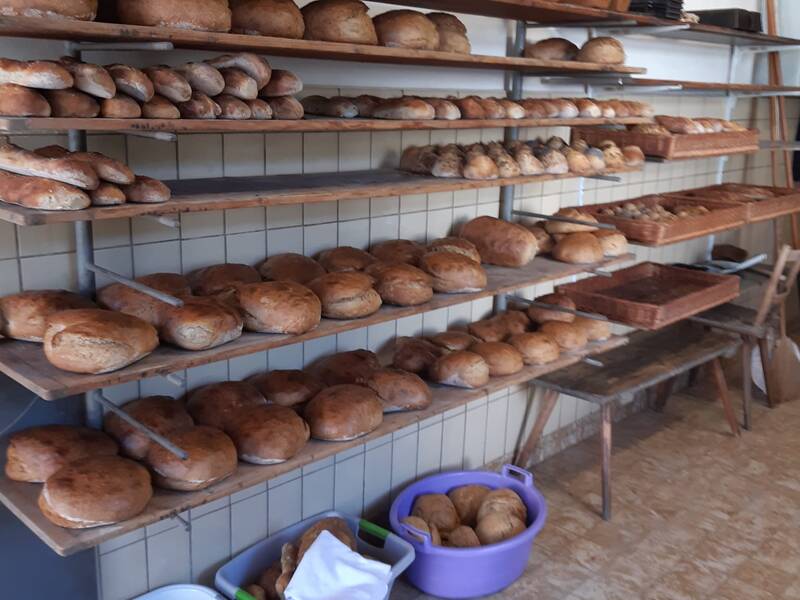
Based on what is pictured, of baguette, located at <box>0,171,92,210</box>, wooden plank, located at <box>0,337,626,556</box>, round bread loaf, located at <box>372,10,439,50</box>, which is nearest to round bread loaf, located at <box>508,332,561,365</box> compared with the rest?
wooden plank, located at <box>0,337,626,556</box>

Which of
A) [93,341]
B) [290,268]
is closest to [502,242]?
[290,268]

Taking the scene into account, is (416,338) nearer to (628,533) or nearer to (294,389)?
(294,389)

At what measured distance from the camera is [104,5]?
1.79 metres

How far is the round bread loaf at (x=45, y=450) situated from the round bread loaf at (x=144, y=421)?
5 cm

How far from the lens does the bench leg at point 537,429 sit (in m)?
3.43

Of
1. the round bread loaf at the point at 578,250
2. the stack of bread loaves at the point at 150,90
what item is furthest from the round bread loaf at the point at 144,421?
the round bread loaf at the point at 578,250

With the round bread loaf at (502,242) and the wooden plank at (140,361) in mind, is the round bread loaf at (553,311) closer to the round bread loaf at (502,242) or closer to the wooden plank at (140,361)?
the round bread loaf at (502,242)

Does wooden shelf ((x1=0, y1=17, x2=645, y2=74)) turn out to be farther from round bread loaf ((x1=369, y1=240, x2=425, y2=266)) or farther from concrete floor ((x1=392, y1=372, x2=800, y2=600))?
concrete floor ((x1=392, y1=372, x2=800, y2=600))

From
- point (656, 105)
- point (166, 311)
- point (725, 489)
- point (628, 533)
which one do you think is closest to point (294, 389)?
point (166, 311)

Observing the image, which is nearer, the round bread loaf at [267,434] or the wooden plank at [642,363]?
the round bread loaf at [267,434]

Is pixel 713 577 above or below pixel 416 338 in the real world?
below

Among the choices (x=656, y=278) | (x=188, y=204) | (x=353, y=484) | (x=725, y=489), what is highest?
(x=188, y=204)

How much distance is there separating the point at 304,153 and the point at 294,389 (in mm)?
753

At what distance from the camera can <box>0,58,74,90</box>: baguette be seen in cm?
152
